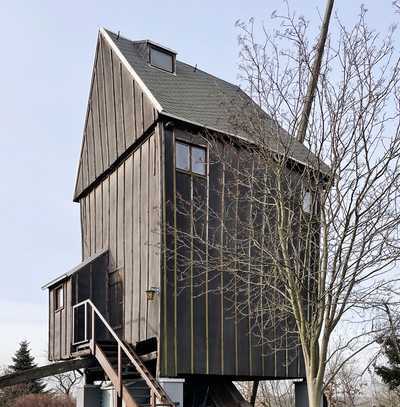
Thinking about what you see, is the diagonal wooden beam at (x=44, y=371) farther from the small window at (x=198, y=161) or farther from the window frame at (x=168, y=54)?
the window frame at (x=168, y=54)

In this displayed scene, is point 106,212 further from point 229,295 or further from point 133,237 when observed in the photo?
point 229,295

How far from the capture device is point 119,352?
10680mm

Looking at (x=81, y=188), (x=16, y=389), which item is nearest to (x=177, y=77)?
(x=81, y=188)

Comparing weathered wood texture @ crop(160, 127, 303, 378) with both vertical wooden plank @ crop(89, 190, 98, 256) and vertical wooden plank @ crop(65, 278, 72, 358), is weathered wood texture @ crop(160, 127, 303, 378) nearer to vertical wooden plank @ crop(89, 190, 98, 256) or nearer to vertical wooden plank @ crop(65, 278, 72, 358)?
vertical wooden plank @ crop(65, 278, 72, 358)

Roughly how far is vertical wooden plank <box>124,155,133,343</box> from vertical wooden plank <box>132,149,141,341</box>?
18cm

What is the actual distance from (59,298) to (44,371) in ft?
7.47

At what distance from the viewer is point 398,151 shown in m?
7.64

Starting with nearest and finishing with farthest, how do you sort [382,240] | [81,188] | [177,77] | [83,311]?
[382,240]
[83,311]
[177,77]
[81,188]

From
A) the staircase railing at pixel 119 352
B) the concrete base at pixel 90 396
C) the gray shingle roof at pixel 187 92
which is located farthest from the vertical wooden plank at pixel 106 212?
the concrete base at pixel 90 396

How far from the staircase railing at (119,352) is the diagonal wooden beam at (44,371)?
46 centimetres

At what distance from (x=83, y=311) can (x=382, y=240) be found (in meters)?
7.86

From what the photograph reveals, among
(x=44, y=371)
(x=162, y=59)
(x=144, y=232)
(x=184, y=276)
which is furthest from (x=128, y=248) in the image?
(x=162, y=59)

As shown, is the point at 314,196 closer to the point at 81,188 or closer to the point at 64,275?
the point at 64,275

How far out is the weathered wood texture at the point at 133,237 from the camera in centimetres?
1152
